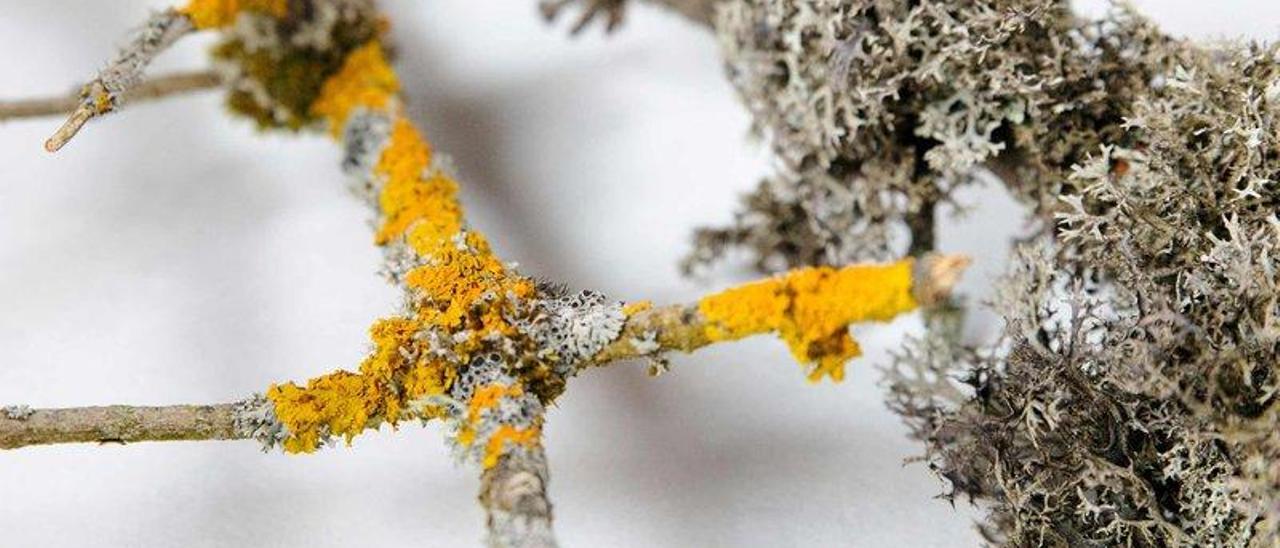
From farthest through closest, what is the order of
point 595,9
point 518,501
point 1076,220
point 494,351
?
point 595,9 → point 1076,220 → point 494,351 → point 518,501

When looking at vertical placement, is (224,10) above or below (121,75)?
above

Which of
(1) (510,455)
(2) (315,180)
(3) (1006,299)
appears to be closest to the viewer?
(1) (510,455)

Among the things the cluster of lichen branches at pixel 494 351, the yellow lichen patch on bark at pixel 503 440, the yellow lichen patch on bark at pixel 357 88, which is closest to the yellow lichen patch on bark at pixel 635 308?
the cluster of lichen branches at pixel 494 351

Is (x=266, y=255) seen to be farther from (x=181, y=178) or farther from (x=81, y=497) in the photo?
(x=81, y=497)

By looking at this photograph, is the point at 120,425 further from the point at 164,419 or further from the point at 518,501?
the point at 518,501

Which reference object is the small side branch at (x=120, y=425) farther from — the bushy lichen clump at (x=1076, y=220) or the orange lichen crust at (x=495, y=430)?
the bushy lichen clump at (x=1076, y=220)

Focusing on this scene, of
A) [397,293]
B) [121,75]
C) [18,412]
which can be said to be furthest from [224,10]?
[18,412]

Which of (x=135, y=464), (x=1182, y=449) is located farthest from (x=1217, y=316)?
(x=135, y=464)
